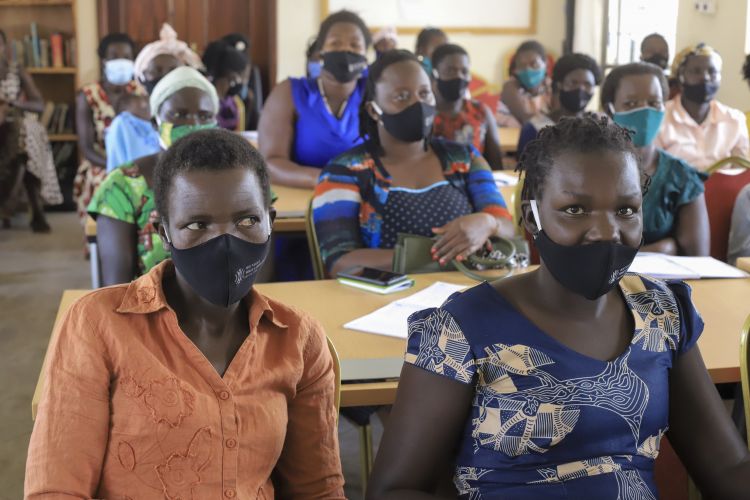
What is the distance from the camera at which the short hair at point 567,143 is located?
1580 mm

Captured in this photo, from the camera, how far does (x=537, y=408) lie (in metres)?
1.49

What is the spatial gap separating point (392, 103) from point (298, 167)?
1.00m

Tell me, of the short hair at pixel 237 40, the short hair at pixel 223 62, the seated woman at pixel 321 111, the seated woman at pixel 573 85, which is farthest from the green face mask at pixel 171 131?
the short hair at pixel 237 40

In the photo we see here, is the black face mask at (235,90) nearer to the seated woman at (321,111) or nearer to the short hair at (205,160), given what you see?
the seated woman at (321,111)

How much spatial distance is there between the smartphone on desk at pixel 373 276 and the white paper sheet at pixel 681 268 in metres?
0.67

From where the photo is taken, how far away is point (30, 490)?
1307 millimetres

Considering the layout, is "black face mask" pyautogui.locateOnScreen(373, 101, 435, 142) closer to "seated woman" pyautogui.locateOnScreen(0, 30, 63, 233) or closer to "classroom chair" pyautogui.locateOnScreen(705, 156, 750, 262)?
"classroom chair" pyautogui.locateOnScreen(705, 156, 750, 262)

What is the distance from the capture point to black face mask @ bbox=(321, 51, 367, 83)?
13.0 ft

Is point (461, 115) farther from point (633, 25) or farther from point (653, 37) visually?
point (633, 25)

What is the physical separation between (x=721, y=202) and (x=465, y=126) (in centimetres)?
165

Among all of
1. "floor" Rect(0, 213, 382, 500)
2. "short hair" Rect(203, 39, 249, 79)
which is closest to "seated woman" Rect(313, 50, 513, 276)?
"floor" Rect(0, 213, 382, 500)

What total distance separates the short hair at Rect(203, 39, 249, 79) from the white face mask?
0.69 meters

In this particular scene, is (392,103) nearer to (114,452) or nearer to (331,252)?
(331,252)

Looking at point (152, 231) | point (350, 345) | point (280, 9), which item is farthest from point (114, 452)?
point (280, 9)
